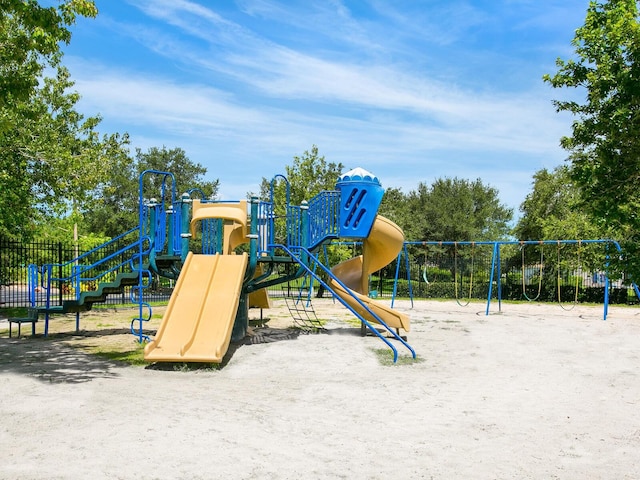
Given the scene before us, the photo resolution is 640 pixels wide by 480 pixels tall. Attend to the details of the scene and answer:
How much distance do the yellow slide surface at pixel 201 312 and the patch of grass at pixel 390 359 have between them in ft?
9.35

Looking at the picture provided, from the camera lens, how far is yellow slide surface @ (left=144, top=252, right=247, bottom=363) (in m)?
9.70

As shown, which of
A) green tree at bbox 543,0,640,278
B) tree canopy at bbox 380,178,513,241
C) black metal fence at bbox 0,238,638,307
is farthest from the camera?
tree canopy at bbox 380,178,513,241

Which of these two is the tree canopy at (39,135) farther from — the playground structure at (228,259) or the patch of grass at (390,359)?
the patch of grass at (390,359)

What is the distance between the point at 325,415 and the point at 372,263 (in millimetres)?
8583

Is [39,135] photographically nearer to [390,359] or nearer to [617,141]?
[390,359]

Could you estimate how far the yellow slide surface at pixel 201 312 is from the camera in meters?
9.70

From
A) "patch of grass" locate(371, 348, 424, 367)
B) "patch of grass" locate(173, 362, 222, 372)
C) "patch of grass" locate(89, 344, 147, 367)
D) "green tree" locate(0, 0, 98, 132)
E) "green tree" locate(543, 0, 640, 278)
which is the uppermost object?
"green tree" locate(0, 0, 98, 132)

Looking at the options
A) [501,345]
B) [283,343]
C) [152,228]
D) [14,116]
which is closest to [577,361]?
[501,345]

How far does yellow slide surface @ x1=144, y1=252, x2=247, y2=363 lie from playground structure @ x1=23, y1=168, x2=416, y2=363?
0.06 feet

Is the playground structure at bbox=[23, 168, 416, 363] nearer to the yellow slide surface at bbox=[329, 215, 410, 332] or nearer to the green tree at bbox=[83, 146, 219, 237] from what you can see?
the yellow slide surface at bbox=[329, 215, 410, 332]

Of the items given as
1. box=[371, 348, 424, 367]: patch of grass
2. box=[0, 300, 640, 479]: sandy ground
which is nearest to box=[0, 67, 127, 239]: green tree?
box=[0, 300, 640, 479]: sandy ground

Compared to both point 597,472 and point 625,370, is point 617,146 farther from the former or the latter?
point 625,370

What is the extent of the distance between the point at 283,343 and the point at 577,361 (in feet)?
19.2

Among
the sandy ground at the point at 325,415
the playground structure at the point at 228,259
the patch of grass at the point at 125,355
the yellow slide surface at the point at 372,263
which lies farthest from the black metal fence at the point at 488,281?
the sandy ground at the point at 325,415
